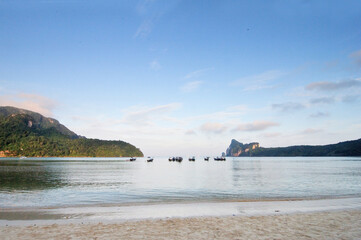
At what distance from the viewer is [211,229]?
13.6 meters

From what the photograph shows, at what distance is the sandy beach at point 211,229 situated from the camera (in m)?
12.2

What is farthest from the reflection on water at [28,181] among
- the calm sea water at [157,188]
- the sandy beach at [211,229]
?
the sandy beach at [211,229]

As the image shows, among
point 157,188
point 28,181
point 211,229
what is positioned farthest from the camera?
point 28,181

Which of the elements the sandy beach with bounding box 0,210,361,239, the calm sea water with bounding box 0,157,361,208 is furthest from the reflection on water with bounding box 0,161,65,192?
the sandy beach with bounding box 0,210,361,239

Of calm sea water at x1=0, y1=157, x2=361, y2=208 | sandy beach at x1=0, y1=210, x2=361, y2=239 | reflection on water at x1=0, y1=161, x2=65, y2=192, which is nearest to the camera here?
sandy beach at x1=0, y1=210, x2=361, y2=239

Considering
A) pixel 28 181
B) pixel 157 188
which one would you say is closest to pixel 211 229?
pixel 157 188

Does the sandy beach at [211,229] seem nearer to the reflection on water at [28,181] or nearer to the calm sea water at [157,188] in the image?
the calm sea water at [157,188]

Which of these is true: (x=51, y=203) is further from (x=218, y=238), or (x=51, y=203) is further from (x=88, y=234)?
(x=218, y=238)

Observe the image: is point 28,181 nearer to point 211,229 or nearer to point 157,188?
point 157,188

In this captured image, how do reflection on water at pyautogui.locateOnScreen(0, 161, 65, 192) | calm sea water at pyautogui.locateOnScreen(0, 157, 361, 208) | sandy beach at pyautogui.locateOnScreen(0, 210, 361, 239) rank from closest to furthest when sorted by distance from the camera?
1. sandy beach at pyautogui.locateOnScreen(0, 210, 361, 239)
2. calm sea water at pyautogui.locateOnScreen(0, 157, 361, 208)
3. reflection on water at pyautogui.locateOnScreen(0, 161, 65, 192)

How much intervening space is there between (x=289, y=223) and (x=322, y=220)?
2445 mm

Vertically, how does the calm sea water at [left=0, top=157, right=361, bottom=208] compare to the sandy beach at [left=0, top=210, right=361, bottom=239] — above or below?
below

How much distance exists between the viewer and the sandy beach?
12.2m

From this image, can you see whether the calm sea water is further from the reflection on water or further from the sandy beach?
the sandy beach
